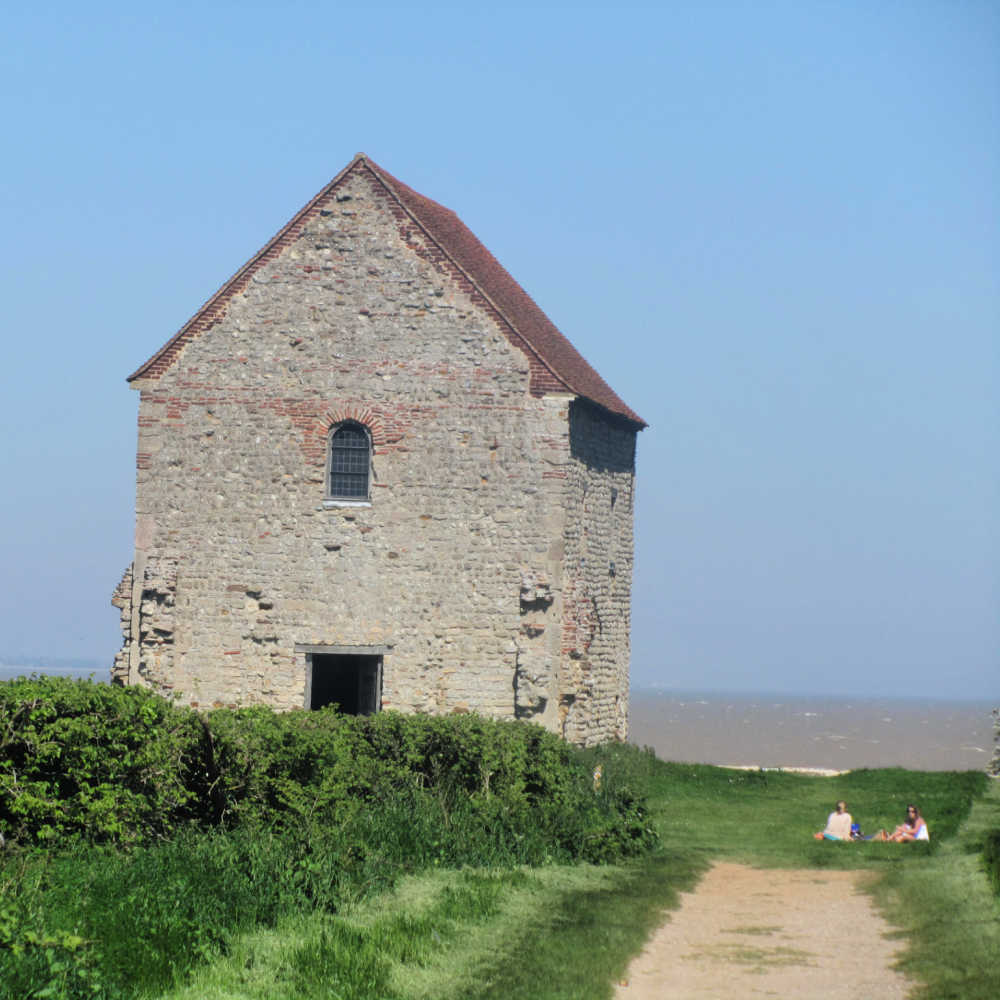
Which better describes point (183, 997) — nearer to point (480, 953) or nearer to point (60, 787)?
point (480, 953)

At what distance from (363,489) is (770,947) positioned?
12373mm

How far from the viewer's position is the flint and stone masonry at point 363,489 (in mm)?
21641

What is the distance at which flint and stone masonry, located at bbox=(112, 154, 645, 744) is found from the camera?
2164 centimetres

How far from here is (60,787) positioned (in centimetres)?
1185

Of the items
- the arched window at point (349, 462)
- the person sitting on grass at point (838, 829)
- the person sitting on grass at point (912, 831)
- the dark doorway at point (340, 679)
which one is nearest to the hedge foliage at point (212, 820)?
the person sitting on grass at point (838, 829)

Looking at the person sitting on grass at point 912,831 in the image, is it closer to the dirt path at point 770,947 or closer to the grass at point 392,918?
the grass at point 392,918

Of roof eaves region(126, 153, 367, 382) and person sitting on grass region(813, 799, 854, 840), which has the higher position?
roof eaves region(126, 153, 367, 382)

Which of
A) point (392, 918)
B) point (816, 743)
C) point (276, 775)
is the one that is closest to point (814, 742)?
point (816, 743)

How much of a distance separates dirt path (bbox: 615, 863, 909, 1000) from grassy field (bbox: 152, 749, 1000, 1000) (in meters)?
0.22

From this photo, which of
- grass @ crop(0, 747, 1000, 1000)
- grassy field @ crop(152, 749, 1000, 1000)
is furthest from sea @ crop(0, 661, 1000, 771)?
grass @ crop(0, 747, 1000, 1000)

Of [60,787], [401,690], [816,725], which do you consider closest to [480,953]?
[60,787]

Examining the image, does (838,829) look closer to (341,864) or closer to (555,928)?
(555,928)

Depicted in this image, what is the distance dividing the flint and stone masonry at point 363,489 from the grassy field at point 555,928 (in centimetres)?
477

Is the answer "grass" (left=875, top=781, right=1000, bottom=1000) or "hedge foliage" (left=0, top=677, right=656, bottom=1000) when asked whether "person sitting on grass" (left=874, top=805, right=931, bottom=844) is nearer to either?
"grass" (left=875, top=781, right=1000, bottom=1000)
